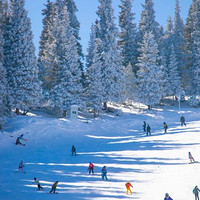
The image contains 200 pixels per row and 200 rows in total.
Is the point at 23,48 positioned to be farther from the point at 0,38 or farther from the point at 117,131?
the point at 117,131

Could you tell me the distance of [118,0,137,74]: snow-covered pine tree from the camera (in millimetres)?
52688

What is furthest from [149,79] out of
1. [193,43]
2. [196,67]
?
[193,43]

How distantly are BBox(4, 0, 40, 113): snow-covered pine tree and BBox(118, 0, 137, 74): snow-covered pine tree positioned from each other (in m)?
21.6

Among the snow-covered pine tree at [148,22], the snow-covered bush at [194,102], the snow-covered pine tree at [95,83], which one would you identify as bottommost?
the snow-covered bush at [194,102]

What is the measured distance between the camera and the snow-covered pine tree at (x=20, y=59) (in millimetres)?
34875

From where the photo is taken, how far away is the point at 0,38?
30984mm

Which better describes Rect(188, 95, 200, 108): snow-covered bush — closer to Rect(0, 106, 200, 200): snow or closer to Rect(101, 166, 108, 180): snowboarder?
Rect(0, 106, 200, 200): snow

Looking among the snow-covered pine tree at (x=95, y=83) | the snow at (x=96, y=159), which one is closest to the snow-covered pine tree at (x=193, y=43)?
the snow at (x=96, y=159)

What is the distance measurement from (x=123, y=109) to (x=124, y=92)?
4402 mm

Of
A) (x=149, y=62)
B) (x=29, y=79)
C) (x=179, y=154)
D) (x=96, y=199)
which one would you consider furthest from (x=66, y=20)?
(x=96, y=199)

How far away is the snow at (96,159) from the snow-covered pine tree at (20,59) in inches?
140

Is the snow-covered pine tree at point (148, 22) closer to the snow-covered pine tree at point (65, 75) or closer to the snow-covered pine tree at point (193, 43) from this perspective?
the snow-covered pine tree at point (193, 43)

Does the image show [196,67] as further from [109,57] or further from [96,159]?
[96,159]

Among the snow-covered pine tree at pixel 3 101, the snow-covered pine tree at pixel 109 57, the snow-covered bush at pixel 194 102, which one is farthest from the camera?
the snow-covered bush at pixel 194 102
